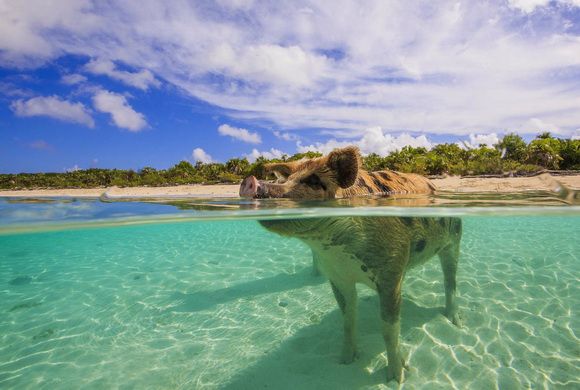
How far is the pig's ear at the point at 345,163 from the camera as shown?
3697 mm

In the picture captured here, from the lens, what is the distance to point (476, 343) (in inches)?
207

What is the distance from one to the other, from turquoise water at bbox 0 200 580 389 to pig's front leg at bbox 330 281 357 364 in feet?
0.58

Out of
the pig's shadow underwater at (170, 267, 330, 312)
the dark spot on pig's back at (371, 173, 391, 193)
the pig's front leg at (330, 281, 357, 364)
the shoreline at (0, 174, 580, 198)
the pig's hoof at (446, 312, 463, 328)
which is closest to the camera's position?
the pig's front leg at (330, 281, 357, 364)

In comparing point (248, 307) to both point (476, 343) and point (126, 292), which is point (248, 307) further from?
point (476, 343)

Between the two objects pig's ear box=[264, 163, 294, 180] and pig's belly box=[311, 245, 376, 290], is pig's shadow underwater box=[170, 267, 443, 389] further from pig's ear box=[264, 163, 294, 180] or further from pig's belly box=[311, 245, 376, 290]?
pig's ear box=[264, 163, 294, 180]

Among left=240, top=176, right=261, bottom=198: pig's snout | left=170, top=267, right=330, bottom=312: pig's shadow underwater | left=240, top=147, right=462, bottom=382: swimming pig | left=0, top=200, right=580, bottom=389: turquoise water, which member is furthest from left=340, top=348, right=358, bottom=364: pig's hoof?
left=170, top=267, right=330, bottom=312: pig's shadow underwater

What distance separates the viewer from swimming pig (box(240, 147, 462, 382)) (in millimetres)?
3615

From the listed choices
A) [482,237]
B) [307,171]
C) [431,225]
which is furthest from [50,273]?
[482,237]

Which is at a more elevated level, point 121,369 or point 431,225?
point 431,225

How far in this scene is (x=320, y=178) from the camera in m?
3.90

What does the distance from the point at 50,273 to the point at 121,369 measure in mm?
7597

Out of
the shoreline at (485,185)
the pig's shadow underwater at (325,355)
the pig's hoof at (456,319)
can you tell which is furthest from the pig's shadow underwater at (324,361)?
the shoreline at (485,185)

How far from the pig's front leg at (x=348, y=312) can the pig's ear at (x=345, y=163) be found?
1.36 meters

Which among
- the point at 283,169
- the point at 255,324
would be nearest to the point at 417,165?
the point at 255,324
